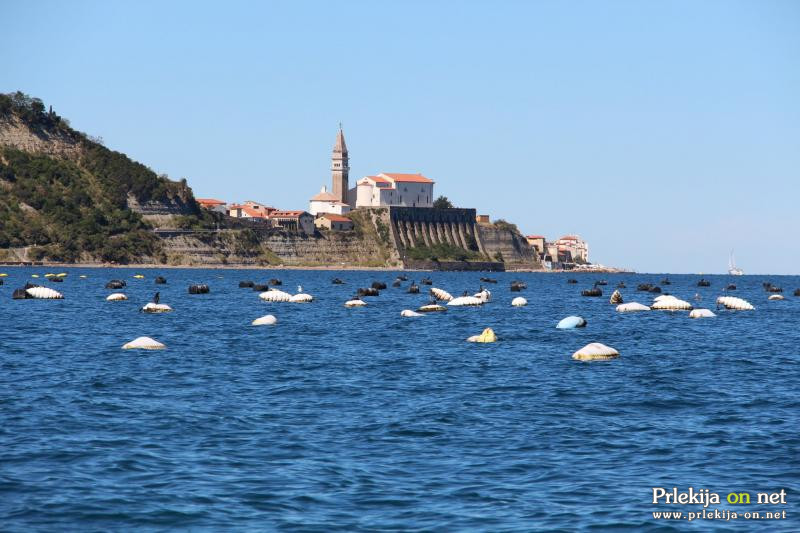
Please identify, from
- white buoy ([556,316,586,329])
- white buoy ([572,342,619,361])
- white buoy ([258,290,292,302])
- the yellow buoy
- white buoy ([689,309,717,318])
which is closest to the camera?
white buoy ([572,342,619,361])

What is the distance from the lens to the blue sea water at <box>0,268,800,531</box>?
21016 mm

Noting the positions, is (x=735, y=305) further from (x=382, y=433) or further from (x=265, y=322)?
(x=382, y=433)

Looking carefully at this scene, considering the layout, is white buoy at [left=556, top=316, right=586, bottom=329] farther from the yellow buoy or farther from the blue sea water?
the yellow buoy

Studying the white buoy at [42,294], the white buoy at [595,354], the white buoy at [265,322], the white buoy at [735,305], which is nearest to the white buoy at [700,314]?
the white buoy at [735,305]

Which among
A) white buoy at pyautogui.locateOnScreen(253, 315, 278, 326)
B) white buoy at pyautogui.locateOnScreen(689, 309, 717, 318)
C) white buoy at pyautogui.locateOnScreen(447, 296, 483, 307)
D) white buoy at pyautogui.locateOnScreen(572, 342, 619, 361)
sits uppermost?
white buoy at pyautogui.locateOnScreen(447, 296, 483, 307)

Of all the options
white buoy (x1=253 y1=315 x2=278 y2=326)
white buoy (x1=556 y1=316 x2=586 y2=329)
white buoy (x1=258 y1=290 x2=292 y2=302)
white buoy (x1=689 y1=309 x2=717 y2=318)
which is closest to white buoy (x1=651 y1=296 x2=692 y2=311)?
white buoy (x1=689 y1=309 x2=717 y2=318)

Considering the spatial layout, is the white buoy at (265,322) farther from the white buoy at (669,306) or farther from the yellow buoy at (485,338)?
the white buoy at (669,306)

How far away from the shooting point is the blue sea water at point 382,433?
2102 centimetres

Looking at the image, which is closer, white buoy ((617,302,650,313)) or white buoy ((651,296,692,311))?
white buoy ((617,302,650,313))

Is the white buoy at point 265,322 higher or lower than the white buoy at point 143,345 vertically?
higher

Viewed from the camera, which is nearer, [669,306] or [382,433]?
[382,433]

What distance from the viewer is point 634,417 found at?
3198 cm

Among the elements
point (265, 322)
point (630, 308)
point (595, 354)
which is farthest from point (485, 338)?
point (630, 308)

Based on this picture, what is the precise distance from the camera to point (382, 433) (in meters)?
28.6
